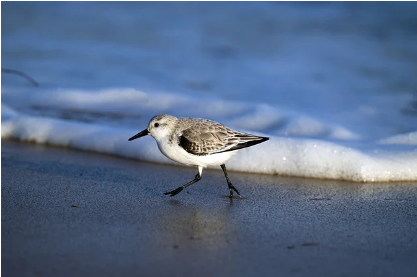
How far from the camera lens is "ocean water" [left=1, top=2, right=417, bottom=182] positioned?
6234mm

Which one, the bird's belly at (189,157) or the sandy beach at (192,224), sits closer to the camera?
the sandy beach at (192,224)

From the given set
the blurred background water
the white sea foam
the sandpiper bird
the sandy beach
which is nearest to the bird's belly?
the sandpiper bird

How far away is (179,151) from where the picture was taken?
5.00 metres

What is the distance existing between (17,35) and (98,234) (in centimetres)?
839

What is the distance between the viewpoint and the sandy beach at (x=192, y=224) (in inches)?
135

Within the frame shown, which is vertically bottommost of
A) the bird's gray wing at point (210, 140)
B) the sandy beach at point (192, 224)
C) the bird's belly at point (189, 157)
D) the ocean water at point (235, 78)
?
the sandy beach at point (192, 224)

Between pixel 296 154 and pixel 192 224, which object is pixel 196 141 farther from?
pixel 296 154

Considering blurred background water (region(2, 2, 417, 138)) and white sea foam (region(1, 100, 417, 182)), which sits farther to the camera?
blurred background water (region(2, 2, 417, 138))

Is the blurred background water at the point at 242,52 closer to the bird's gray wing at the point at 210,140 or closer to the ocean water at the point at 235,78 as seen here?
the ocean water at the point at 235,78

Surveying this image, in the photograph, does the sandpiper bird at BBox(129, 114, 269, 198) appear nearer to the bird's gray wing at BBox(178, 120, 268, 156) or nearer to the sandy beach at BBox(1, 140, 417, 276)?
the bird's gray wing at BBox(178, 120, 268, 156)

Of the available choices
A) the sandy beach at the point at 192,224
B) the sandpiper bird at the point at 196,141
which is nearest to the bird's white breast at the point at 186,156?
the sandpiper bird at the point at 196,141

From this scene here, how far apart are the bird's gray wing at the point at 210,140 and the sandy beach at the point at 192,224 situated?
1.26 ft

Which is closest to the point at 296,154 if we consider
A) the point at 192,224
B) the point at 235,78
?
the point at 192,224

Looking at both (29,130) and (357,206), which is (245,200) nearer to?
(357,206)
